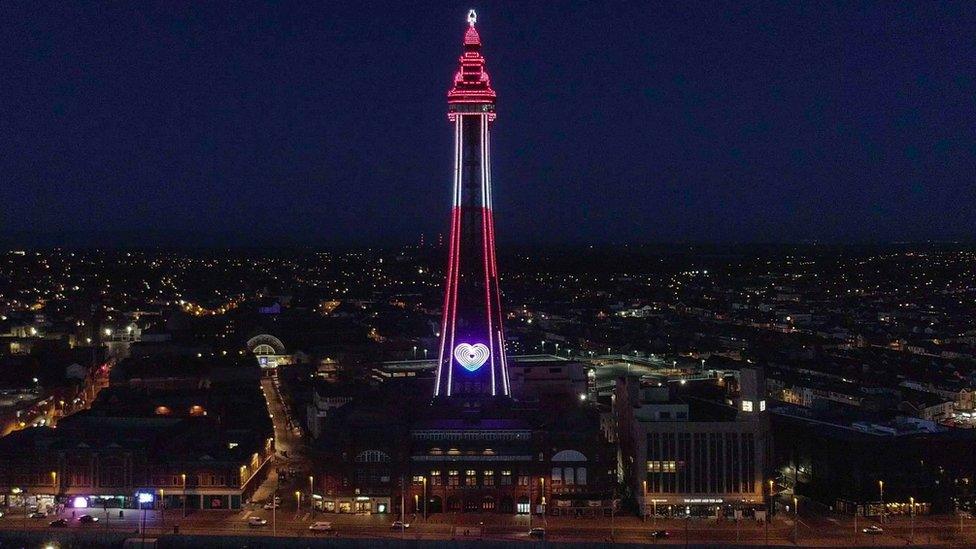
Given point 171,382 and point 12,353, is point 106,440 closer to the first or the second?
point 171,382

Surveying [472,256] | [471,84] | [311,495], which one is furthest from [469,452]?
[471,84]

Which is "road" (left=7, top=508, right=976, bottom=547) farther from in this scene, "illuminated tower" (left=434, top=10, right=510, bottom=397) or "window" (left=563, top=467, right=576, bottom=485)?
"illuminated tower" (left=434, top=10, right=510, bottom=397)

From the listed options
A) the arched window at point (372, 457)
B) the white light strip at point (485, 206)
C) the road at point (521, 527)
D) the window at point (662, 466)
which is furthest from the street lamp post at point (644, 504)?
the white light strip at point (485, 206)

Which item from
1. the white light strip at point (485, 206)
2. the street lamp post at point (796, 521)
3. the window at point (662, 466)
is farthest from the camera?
the white light strip at point (485, 206)

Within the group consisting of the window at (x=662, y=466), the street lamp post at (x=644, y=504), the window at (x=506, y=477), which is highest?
the window at (x=662, y=466)

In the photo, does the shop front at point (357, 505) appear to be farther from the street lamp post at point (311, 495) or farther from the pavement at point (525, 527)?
the pavement at point (525, 527)

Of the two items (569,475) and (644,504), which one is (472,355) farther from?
(644,504)
